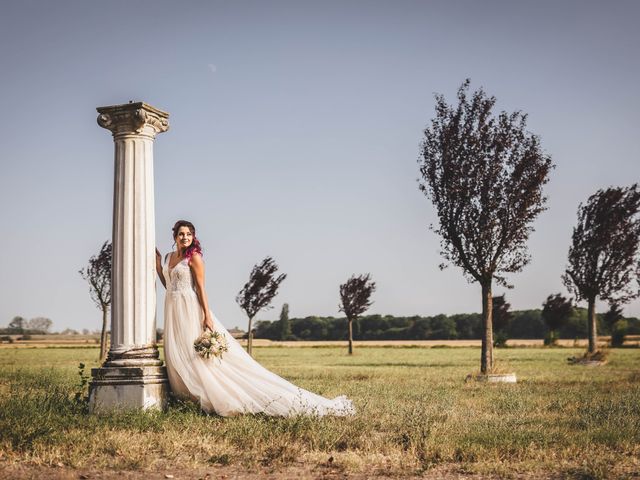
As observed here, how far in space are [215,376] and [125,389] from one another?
3.76 ft

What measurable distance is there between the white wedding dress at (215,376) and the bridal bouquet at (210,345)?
0.10 metres

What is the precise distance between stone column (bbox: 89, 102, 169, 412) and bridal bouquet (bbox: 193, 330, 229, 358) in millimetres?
600

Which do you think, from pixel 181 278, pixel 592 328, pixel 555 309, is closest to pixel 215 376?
pixel 181 278

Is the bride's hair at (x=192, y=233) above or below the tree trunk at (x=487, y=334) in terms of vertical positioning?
above

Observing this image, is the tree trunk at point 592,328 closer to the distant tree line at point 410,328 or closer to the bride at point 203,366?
the bride at point 203,366

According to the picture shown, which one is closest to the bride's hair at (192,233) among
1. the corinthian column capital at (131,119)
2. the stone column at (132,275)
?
the stone column at (132,275)

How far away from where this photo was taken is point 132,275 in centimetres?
941

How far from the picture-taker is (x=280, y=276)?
1359 inches

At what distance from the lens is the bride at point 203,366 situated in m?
9.07

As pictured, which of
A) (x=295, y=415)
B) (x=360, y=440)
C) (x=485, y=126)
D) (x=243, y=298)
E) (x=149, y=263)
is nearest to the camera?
(x=360, y=440)

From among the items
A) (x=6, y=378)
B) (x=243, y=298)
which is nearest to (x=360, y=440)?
(x=6, y=378)

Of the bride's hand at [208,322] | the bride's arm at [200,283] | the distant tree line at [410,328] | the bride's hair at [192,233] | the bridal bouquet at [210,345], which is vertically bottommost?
the distant tree line at [410,328]

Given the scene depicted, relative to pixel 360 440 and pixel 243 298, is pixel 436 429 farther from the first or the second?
pixel 243 298

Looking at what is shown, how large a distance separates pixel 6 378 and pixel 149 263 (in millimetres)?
9656
